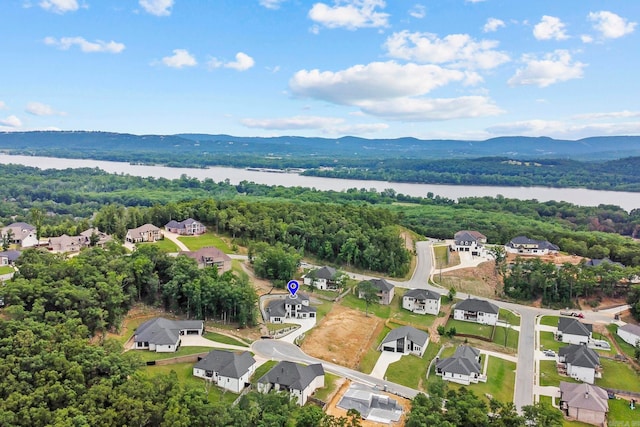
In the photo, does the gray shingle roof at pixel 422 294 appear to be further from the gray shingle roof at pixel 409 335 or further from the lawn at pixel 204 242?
the lawn at pixel 204 242

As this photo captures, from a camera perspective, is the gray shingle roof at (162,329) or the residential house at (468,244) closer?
the gray shingle roof at (162,329)

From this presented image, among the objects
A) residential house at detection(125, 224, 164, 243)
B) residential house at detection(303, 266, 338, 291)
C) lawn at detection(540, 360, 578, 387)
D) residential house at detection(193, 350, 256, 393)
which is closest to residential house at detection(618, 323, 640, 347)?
lawn at detection(540, 360, 578, 387)

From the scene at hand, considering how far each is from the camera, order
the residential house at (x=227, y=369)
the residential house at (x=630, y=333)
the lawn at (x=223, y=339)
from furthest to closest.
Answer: the residential house at (x=630, y=333)
the lawn at (x=223, y=339)
the residential house at (x=227, y=369)

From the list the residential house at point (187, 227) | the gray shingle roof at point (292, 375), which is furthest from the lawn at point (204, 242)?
the gray shingle roof at point (292, 375)

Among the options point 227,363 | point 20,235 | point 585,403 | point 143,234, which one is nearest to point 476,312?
point 585,403

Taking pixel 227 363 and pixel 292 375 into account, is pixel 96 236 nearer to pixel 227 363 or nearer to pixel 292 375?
pixel 227 363

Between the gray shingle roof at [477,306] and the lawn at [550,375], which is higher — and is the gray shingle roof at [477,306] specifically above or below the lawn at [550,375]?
above
